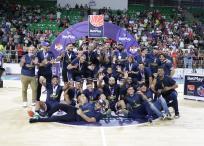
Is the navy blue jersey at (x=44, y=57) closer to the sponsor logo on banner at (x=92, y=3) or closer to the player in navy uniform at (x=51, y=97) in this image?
the player in navy uniform at (x=51, y=97)

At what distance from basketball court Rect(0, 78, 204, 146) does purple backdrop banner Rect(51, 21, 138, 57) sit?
5.88 metres

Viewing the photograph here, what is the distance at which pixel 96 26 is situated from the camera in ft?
59.9

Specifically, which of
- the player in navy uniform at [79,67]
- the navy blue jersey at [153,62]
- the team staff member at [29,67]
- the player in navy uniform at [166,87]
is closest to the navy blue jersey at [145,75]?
the navy blue jersey at [153,62]

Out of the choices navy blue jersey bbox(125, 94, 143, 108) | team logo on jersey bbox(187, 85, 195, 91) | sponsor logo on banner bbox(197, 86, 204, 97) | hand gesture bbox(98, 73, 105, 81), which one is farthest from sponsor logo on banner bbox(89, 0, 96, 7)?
navy blue jersey bbox(125, 94, 143, 108)

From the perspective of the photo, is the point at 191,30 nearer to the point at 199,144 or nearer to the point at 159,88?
the point at 159,88

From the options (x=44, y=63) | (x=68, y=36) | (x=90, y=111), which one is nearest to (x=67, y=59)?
(x=44, y=63)

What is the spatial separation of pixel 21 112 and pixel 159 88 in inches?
148

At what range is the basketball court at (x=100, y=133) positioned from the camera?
9914 mm

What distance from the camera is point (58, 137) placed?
1030 centimetres

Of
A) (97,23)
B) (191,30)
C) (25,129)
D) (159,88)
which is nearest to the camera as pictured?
(25,129)

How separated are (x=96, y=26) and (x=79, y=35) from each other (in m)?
0.98

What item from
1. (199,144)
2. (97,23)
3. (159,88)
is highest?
(97,23)

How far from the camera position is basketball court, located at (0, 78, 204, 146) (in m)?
9.91

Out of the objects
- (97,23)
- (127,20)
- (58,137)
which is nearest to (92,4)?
(127,20)
